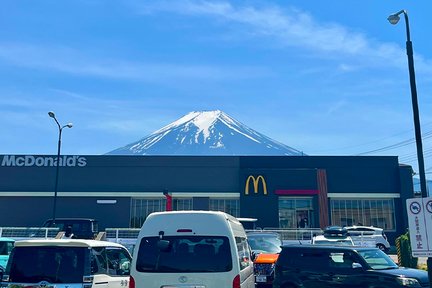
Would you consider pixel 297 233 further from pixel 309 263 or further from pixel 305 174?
pixel 309 263

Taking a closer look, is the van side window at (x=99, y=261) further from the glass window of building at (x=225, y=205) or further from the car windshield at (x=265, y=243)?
the glass window of building at (x=225, y=205)

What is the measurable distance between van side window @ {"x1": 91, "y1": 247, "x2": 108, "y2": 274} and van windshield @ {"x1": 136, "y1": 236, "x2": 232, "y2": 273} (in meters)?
1.01

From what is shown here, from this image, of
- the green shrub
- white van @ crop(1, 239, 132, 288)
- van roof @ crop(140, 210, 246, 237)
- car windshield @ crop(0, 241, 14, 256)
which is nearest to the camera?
white van @ crop(1, 239, 132, 288)

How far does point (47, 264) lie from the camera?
26.5 feet

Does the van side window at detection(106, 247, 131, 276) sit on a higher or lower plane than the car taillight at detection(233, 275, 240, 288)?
higher

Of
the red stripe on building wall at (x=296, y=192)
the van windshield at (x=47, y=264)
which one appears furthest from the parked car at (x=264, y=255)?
the red stripe on building wall at (x=296, y=192)

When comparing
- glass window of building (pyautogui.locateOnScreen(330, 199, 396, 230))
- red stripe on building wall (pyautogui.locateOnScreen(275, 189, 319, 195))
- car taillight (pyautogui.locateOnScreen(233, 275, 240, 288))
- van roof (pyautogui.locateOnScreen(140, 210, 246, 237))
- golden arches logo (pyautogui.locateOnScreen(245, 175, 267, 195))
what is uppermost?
→ golden arches logo (pyautogui.locateOnScreen(245, 175, 267, 195))

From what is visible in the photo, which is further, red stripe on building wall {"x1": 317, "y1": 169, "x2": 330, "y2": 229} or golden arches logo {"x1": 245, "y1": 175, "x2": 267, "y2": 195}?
golden arches logo {"x1": 245, "y1": 175, "x2": 267, "y2": 195}

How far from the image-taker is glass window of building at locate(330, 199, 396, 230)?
1543 inches

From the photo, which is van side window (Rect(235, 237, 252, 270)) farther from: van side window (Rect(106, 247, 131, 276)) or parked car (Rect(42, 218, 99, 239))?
parked car (Rect(42, 218, 99, 239))

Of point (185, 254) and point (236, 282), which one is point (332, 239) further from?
point (185, 254)

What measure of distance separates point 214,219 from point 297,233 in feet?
83.9

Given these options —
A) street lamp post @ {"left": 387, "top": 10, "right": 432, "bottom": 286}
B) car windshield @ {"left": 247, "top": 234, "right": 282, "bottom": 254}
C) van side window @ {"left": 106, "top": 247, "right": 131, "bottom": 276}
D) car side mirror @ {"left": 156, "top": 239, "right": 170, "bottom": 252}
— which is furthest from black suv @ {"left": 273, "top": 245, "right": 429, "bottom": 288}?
car side mirror @ {"left": 156, "top": 239, "right": 170, "bottom": 252}

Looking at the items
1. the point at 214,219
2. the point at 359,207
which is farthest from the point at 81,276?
the point at 359,207
